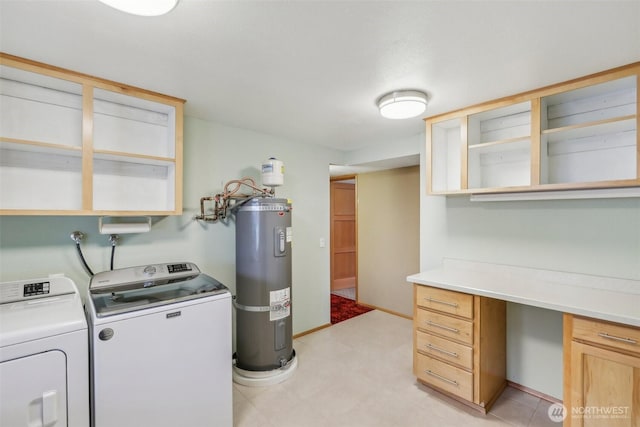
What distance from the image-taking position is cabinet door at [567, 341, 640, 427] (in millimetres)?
1419

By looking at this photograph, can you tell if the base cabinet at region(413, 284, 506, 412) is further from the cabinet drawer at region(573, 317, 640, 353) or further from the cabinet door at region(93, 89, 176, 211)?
the cabinet door at region(93, 89, 176, 211)

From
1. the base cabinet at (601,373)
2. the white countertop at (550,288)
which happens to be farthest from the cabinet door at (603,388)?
the white countertop at (550,288)

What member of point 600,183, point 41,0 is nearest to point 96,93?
point 41,0

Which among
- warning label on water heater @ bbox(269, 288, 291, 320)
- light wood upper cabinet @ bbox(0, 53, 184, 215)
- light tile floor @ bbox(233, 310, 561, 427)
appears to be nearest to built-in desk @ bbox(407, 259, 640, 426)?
light tile floor @ bbox(233, 310, 561, 427)

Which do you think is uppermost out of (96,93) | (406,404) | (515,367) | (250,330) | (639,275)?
(96,93)

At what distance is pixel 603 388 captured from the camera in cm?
150

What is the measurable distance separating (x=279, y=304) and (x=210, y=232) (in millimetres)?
914

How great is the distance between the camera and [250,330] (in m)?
2.40

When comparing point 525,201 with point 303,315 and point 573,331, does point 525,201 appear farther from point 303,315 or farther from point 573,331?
point 303,315

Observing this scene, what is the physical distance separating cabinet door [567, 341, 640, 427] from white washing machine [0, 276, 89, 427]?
257 centimetres

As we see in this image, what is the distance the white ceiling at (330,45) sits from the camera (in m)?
1.17

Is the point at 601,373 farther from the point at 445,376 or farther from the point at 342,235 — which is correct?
the point at 342,235

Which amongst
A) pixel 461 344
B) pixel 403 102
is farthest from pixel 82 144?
pixel 461 344

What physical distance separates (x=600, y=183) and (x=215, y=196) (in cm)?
281
